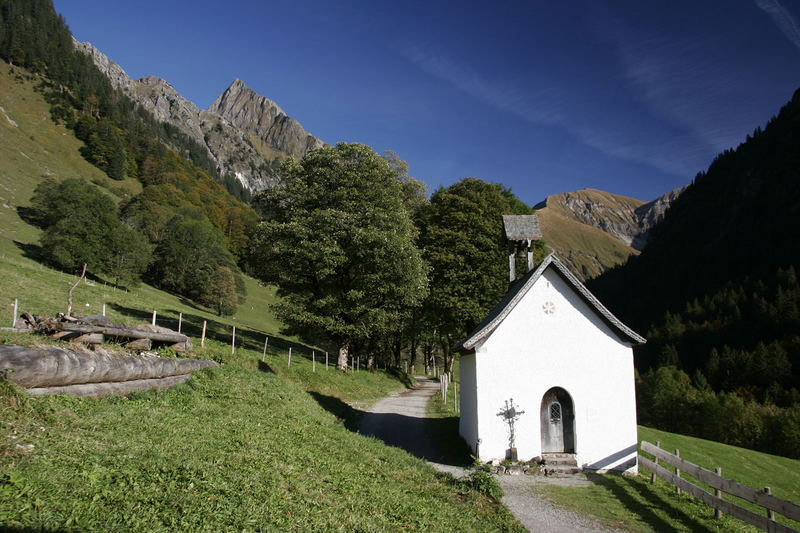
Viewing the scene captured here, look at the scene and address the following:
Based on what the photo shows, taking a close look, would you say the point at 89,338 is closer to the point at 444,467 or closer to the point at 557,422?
the point at 444,467

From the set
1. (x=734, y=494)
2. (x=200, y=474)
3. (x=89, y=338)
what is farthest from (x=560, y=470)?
(x=89, y=338)

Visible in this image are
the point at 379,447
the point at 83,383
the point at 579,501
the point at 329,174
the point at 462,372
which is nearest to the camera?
the point at 83,383

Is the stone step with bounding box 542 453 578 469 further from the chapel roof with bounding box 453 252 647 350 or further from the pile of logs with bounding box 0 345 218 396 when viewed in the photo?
the pile of logs with bounding box 0 345 218 396

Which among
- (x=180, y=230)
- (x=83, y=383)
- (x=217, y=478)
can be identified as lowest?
(x=217, y=478)

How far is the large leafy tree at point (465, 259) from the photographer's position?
111 ft

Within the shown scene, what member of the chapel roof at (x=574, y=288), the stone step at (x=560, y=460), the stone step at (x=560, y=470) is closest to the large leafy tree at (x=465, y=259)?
Result: the chapel roof at (x=574, y=288)

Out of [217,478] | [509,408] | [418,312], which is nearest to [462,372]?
[509,408]

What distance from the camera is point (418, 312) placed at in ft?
123

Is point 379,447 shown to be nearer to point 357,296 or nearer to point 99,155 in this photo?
point 357,296

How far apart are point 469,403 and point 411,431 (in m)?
3.83

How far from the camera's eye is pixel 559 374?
1636 cm

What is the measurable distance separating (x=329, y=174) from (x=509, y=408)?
1802 centimetres

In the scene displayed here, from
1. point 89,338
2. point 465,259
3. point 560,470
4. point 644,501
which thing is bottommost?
point 644,501

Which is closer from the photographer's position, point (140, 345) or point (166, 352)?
point (140, 345)
